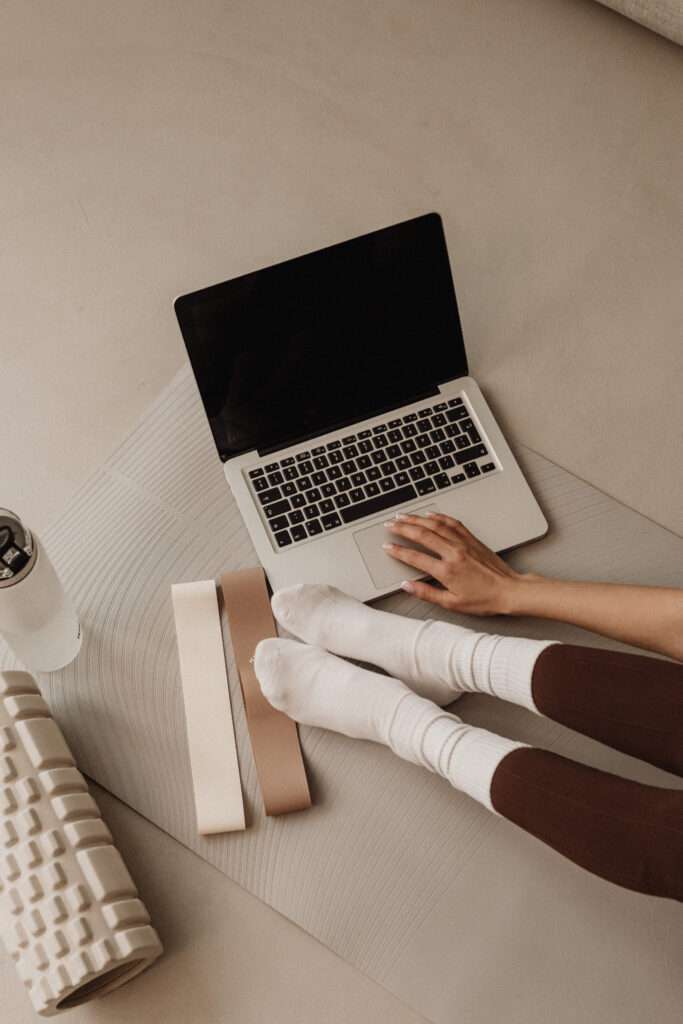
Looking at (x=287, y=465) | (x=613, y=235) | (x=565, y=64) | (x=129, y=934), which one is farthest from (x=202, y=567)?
(x=565, y=64)

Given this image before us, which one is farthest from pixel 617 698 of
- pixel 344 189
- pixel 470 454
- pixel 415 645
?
pixel 344 189

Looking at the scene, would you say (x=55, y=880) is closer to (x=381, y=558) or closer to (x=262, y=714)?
(x=262, y=714)

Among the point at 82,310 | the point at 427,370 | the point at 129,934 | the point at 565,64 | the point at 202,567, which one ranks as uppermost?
the point at 565,64

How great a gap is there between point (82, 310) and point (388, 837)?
676 mm

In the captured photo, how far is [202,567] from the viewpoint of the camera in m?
1.00

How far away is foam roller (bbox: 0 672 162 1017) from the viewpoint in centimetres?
80

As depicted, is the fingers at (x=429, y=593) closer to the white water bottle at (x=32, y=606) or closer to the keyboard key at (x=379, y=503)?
the keyboard key at (x=379, y=503)

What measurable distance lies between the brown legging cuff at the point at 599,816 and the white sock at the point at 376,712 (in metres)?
0.02

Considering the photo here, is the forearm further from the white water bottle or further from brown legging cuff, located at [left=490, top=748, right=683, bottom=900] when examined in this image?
the white water bottle

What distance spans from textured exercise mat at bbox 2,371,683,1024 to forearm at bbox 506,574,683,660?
38 mm

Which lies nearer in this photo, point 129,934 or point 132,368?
point 129,934

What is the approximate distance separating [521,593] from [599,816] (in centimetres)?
22

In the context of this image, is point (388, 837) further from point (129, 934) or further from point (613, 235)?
point (613, 235)

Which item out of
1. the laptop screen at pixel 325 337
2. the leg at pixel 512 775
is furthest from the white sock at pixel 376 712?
the laptop screen at pixel 325 337
